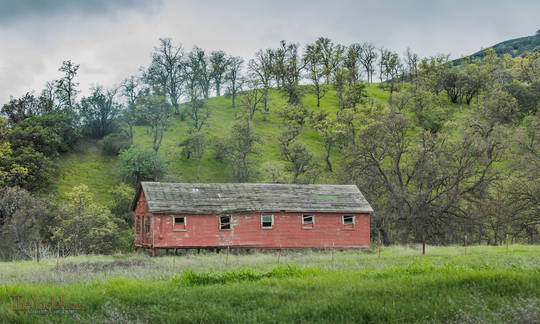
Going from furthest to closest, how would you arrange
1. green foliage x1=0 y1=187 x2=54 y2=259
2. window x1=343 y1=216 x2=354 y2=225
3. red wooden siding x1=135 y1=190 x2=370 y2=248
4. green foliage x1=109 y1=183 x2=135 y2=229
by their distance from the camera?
green foliage x1=109 y1=183 x2=135 y2=229
green foliage x1=0 y1=187 x2=54 y2=259
window x1=343 y1=216 x2=354 y2=225
red wooden siding x1=135 y1=190 x2=370 y2=248

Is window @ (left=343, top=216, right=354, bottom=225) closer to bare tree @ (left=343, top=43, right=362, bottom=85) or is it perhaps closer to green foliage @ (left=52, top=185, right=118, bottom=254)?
green foliage @ (left=52, top=185, right=118, bottom=254)

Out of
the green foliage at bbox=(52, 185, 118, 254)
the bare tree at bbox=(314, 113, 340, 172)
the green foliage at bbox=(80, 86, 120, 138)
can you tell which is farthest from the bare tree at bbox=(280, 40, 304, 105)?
the green foliage at bbox=(52, 185, 118, 254)

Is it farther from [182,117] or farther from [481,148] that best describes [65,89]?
[481,148]

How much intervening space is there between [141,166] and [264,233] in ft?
97.1

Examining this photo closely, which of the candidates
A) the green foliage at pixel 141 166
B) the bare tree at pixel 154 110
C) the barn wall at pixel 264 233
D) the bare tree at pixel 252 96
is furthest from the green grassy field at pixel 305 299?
the bare tree at pixel 252 96

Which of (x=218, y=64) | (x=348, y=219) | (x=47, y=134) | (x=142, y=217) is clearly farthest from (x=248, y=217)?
(x=218, y=64)

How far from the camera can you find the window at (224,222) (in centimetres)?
3544

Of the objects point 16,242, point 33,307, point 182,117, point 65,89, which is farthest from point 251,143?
point 33,307

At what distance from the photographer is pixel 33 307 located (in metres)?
8.67

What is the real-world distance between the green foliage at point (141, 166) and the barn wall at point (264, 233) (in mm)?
27811

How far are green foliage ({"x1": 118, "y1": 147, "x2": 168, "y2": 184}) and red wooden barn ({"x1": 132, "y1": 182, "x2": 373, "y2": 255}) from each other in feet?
70.7

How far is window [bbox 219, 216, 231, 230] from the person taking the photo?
35.4 m

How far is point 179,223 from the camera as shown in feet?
113

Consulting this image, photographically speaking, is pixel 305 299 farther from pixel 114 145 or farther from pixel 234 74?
pixel 234 74
